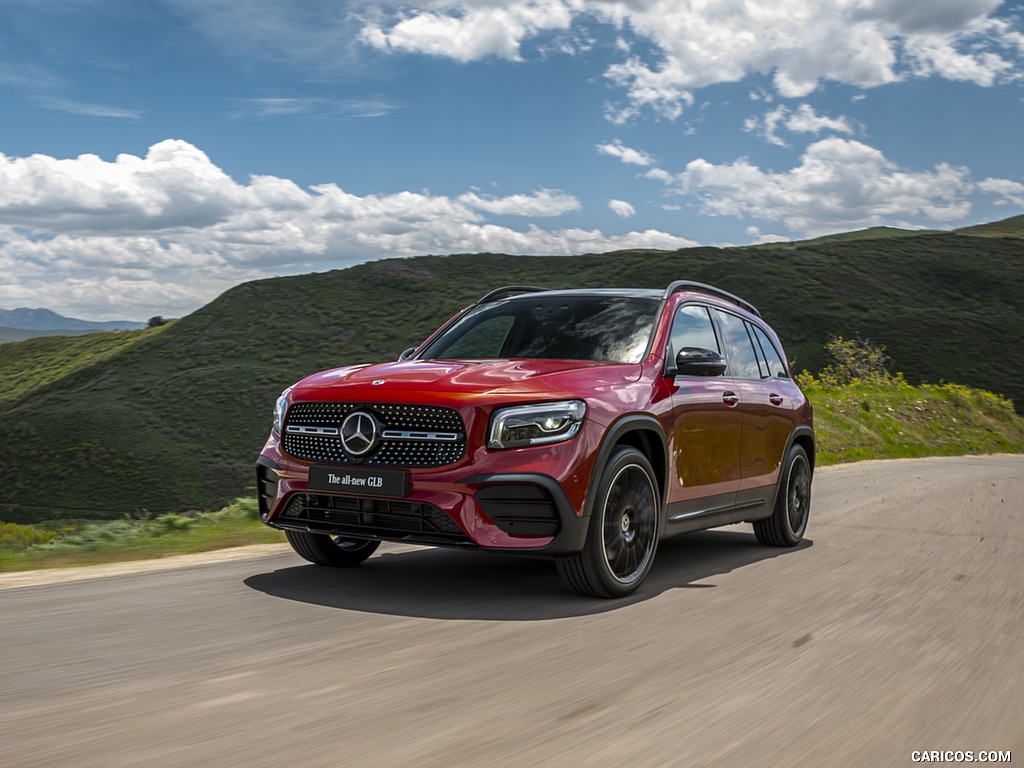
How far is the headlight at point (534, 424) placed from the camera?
5.29 meters

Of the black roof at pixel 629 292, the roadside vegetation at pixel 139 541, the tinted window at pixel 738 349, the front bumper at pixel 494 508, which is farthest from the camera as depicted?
the tinted window at pixel 738 349

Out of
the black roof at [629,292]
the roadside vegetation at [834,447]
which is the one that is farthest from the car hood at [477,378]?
the roadside vegetation at [834,447]

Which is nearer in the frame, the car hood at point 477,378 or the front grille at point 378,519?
the front grille at point 378,519

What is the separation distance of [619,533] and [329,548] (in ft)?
6.29

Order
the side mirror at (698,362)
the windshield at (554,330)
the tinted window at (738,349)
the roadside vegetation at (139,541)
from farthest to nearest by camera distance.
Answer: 1. the tinted window at (738,349)
2. the roadside vegetation at (139,541)
3. the windshield at (554,330)
4. the side mirror at (698,362)

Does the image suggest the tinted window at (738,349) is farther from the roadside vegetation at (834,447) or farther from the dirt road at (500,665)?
the roadside vegetation at (834,447)

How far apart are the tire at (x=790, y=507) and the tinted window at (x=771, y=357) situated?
619 mm

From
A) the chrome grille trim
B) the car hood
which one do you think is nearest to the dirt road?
the chrome grille trim

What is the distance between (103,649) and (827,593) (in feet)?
13.4

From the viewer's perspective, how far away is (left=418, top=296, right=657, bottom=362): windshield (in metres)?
6.49

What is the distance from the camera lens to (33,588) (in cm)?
593

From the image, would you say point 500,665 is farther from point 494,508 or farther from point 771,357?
point 771,357

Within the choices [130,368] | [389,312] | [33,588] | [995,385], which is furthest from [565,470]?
[389,312]

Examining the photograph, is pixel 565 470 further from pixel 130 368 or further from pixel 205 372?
pixel 130 368
